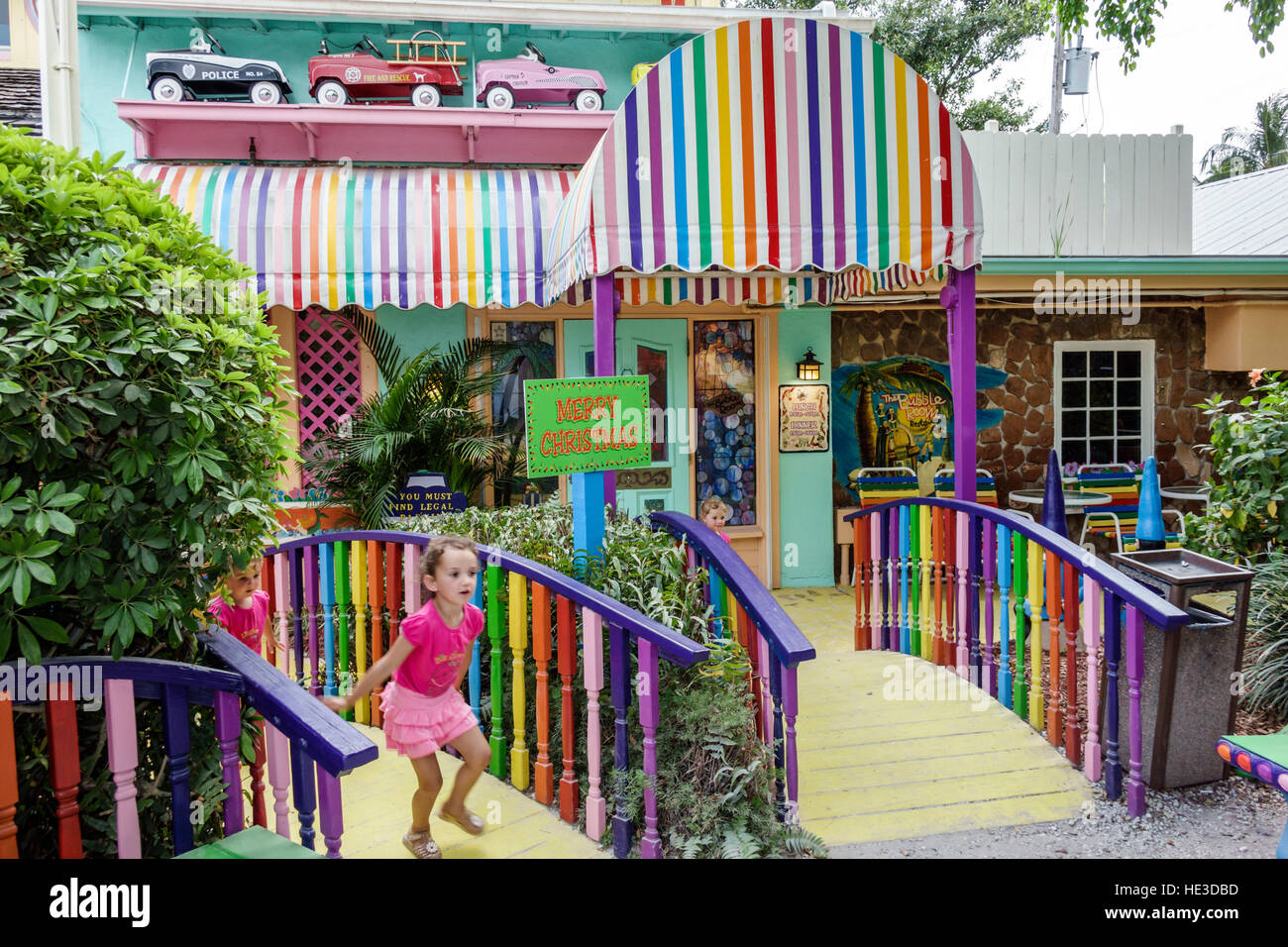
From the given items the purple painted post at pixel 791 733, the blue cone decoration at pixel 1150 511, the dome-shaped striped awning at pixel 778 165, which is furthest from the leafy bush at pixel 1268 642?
the purple painted post at pixel 791 733

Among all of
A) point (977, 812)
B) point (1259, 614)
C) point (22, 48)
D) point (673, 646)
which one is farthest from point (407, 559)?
point (22, 48)

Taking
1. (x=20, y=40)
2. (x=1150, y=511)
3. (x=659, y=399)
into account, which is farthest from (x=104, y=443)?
(x=20, y=40)

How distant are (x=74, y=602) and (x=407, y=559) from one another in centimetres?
194

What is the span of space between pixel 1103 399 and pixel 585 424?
756 cm

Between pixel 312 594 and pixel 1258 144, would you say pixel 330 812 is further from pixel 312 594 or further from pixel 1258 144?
pixel 1258 144

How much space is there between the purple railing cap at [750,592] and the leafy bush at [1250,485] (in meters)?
3.45

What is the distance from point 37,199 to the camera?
2.40 meters

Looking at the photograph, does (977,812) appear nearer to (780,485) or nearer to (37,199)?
(37,199)

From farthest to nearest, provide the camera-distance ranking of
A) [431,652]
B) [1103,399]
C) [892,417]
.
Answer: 1. [1103,399]
2. [892,417]
3. [431,652]

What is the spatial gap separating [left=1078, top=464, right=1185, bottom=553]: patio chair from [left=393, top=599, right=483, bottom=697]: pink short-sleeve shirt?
7395 mm

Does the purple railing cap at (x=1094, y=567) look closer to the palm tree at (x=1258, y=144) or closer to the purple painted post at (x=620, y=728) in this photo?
the purple painted post at (x=620, y=728)

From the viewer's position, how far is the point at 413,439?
6.99 metres

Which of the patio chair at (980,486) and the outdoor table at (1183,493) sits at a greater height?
the patio chair at (980,486)

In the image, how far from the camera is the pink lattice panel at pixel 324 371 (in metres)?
7.98
